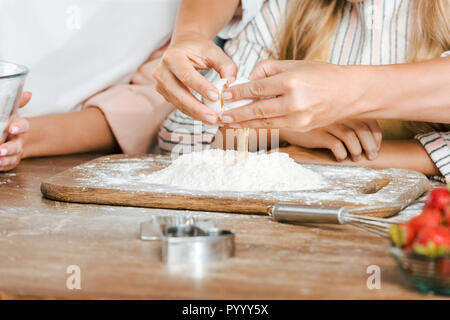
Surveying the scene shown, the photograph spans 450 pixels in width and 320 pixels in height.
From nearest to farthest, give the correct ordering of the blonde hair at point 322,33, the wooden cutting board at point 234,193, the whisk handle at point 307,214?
the whisk handle at point 307,214, the wooden cutting board at point 234,193, the blonde hair at point 322,33

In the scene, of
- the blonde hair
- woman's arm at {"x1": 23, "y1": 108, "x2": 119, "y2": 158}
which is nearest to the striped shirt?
the blonde hair

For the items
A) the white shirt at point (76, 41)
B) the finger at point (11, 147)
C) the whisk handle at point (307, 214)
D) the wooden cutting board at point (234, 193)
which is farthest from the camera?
the white shirt at point (76, 41)

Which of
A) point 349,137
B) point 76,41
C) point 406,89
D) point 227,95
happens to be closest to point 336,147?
point 349,137

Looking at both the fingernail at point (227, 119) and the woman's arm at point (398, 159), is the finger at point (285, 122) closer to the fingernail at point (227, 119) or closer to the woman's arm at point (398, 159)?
the fingernail at point (227, 119)

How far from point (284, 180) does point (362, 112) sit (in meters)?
0.18

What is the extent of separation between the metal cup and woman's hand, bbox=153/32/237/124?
251 millimetres

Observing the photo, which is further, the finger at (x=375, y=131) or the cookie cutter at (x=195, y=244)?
the finger at (x=375, y=131)

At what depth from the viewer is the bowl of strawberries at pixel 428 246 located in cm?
53

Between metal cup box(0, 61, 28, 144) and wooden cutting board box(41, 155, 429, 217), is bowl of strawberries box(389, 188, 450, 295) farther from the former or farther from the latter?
metal cup box(0, 61, 28, 144)

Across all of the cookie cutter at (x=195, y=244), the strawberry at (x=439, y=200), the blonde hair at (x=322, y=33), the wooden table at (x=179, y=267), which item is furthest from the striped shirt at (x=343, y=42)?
the strawberry at (x=439, y=200)

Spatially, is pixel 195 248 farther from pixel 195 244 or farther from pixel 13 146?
pixel 13 146

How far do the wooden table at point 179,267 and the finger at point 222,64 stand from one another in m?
0.31

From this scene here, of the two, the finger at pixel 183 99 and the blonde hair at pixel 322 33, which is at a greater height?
the blonde hair at pixel 322 33

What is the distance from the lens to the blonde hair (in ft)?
4.12
